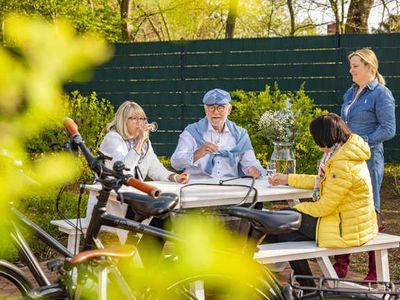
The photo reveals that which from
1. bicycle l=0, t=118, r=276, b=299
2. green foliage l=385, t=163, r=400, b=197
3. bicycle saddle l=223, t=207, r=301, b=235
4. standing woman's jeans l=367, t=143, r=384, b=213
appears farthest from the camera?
green foliage l=385, t=163, r=400, b=197

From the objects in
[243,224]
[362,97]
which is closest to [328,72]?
[362,97]

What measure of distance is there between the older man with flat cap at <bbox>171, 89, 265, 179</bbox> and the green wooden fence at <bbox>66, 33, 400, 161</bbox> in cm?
516

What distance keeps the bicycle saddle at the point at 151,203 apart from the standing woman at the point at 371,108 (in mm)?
3730

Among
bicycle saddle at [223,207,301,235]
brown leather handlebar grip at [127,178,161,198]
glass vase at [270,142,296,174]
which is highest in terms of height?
brown leather handlebar grip at [127,178,161,198]

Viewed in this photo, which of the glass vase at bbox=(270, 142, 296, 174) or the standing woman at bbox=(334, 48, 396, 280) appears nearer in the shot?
the glass vase at bbox=(270, 142, 296, 174)

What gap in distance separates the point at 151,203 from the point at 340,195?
2.28 metres

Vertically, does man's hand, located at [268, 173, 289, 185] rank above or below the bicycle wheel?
above

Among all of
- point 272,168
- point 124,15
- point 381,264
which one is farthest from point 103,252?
point 124,15

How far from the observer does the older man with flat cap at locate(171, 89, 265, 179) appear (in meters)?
5.39

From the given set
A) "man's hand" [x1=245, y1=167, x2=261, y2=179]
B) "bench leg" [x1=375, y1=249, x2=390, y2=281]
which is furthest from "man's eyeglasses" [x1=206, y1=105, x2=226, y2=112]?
"bench leg" [x1=375, y1=249, x2=390, y2=281]

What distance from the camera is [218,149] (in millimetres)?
5391

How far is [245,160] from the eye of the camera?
18.0ft

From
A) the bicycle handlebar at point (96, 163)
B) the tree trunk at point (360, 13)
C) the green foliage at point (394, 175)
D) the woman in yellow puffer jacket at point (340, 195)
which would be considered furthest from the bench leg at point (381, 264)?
the tree trunk at point (360, 13)

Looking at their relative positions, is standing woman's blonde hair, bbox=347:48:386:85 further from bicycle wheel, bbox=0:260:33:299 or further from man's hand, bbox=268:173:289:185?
bicycle wheel, bbox=0:260:33:299
